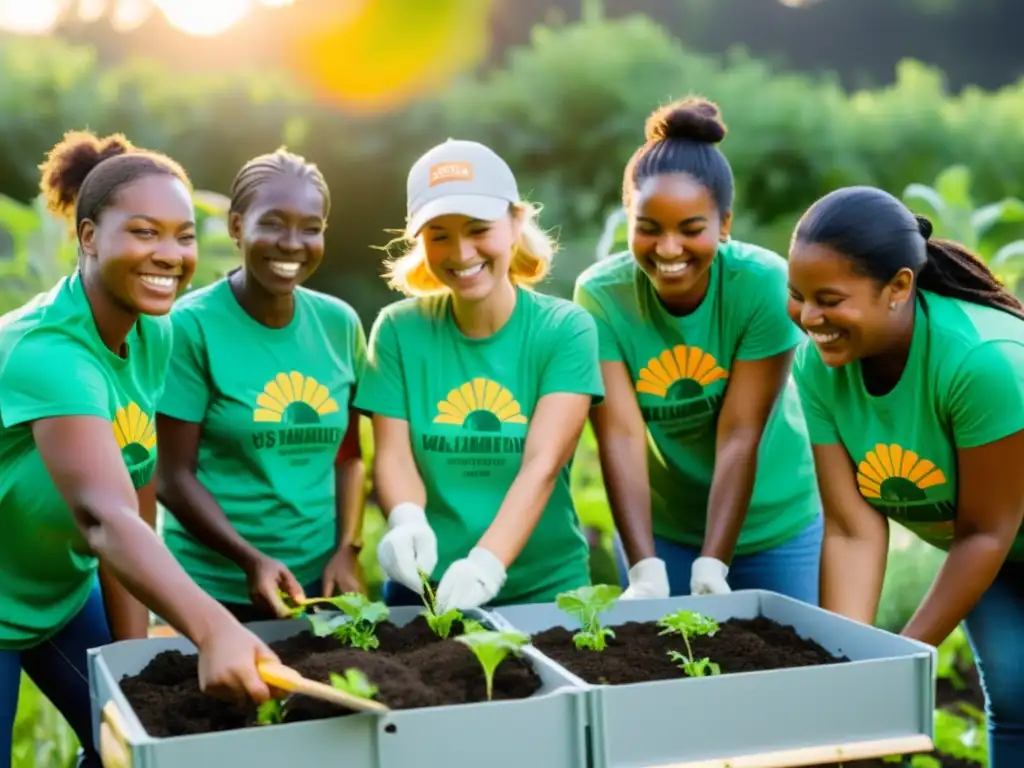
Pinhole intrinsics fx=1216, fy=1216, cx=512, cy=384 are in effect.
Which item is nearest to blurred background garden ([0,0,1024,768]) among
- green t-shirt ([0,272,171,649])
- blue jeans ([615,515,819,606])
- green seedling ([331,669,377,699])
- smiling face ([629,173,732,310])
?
blue jeans ([615,515,819,606])

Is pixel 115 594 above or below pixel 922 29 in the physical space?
below

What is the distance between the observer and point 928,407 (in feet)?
7.13

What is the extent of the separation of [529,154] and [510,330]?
176 inches

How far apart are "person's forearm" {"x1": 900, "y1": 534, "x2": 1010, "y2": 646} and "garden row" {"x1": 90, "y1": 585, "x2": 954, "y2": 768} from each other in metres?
0.17

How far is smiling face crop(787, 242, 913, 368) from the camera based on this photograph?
2113 mm

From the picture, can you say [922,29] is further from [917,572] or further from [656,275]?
[656,275]

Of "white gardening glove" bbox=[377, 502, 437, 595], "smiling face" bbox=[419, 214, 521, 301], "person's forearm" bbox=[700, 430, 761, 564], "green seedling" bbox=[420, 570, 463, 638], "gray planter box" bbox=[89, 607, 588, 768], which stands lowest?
"gray planter box" bbox=[89, 607, 588, 768]

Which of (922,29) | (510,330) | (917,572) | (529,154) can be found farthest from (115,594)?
(922,29)

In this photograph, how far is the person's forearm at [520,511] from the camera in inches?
93.8

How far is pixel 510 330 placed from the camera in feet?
8.38

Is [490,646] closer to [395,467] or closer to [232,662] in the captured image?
[232,662]

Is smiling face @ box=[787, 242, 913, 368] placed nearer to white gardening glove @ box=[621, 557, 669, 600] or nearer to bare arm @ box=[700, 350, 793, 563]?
bare arm @ box=[700, 350, 793, 563]

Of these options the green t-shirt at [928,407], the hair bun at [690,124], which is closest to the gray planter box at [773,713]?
the green t-shirt at [928,407]

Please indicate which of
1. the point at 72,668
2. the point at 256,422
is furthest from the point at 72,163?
the point at 72,668
